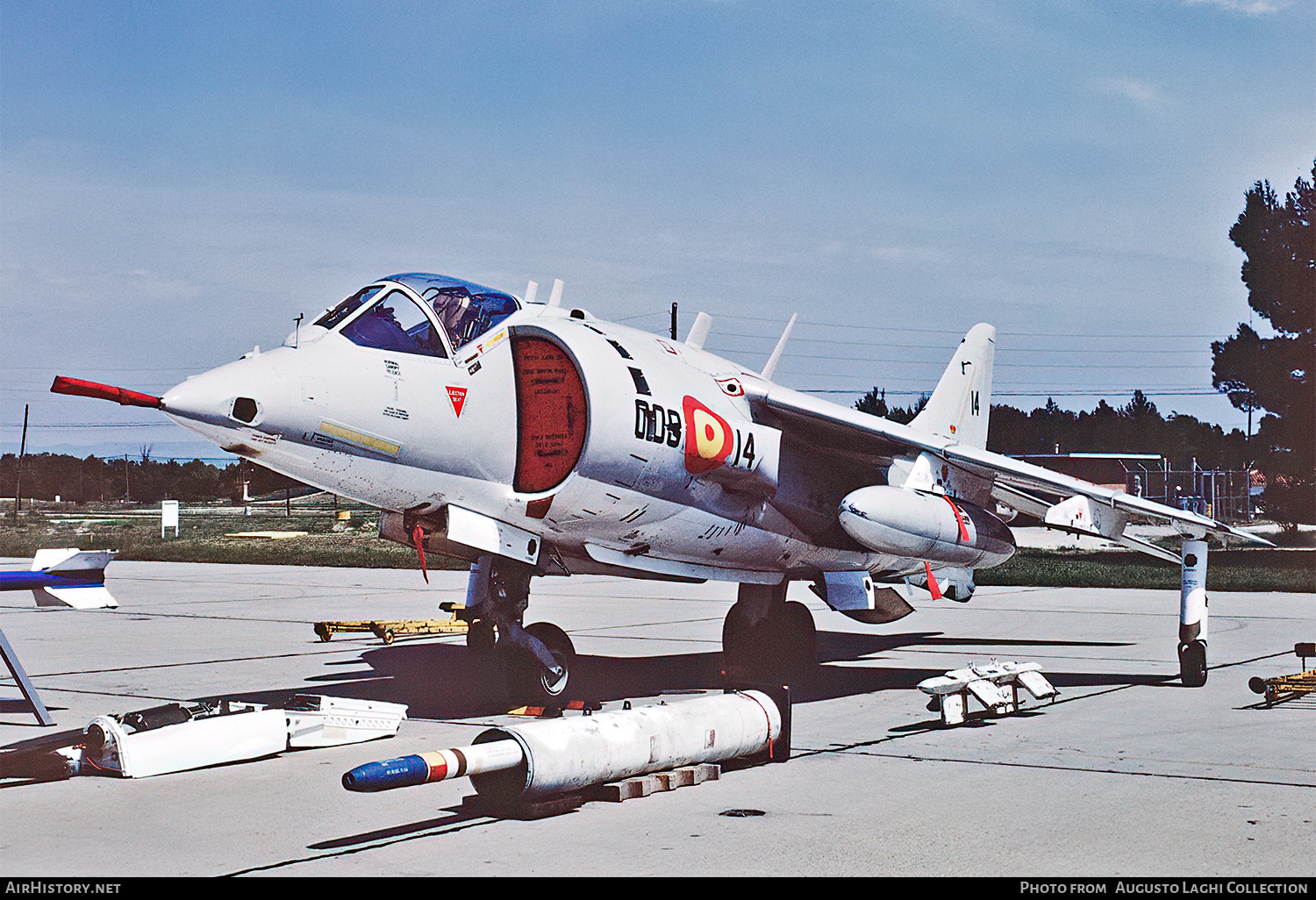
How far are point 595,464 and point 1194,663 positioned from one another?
6.43m

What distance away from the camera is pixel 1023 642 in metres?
16.7

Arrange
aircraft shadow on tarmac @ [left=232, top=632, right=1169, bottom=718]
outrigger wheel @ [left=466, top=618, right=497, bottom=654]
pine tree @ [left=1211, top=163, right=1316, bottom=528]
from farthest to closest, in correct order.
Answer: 1. pine tree @ [left=1211, top=163, right=1316, bottom=528]
2. outrigger wheel @ [left=466, top=618, right=497, bottom=654]
3. aircraft shadow on tarmac @ [left=232, top=632, right=1169, bottom=718]

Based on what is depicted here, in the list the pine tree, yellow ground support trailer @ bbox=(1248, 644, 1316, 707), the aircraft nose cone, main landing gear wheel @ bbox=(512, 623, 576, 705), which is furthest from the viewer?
the pine tree

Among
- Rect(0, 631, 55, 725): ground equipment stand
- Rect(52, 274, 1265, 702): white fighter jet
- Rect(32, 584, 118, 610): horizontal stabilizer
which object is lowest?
Rect(0, 631, 55, 725): ground equipment stand

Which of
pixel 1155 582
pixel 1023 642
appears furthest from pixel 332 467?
pixel 1155 582

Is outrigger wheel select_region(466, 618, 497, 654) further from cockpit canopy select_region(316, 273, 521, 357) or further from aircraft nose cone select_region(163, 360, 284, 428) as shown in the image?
aircraft nose cone select_region(163, 360, 284, 428)

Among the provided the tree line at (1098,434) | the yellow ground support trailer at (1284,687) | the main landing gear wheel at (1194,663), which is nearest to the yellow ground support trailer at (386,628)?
the main landing gear wheel at (1194,663)

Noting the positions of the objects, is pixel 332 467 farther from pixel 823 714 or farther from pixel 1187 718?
pixel 1187 718

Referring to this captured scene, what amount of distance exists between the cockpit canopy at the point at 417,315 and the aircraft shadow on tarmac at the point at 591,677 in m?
2.86

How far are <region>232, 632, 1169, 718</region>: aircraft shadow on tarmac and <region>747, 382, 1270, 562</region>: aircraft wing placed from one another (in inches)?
71.2

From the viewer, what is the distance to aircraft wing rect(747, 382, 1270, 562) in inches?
456

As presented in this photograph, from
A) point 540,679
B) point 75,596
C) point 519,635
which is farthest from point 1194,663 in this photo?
point 75,596
